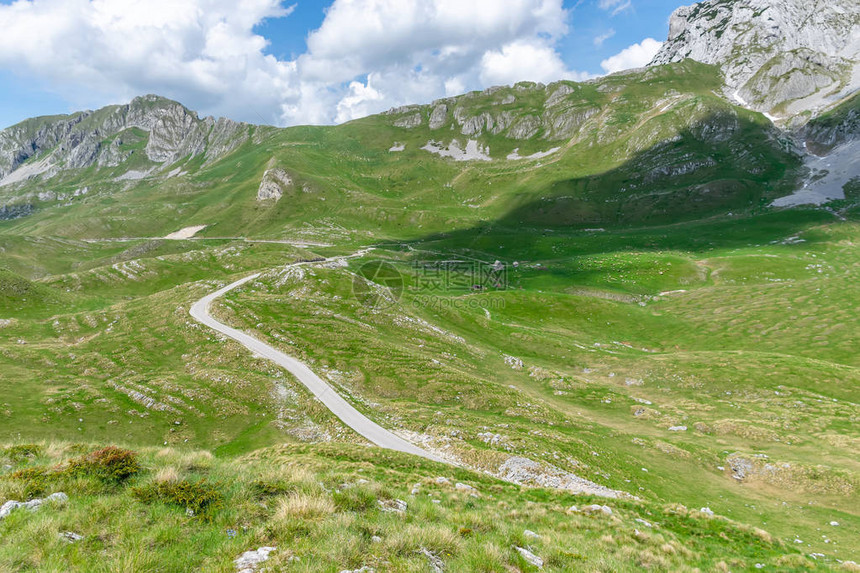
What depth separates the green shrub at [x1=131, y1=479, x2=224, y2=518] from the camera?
10.8 meters

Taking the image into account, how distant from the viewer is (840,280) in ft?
290

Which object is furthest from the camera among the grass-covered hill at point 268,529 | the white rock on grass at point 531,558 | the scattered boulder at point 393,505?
the scattered boulder at point 393,505

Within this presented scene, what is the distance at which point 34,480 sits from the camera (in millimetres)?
11008

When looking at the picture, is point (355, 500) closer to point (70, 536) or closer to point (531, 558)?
point (531, 558)

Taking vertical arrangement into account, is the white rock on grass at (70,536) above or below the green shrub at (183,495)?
above

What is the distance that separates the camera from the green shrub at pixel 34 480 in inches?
420

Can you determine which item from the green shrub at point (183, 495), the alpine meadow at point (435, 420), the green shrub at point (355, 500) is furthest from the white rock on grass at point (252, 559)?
the green shrub at point (355, 500)

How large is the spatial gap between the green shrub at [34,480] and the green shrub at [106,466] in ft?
1.79

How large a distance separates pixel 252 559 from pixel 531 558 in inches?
317

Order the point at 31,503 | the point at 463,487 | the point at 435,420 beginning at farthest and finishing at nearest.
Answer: the point at 435,420 < the point at 463,487 < the point at 31,503

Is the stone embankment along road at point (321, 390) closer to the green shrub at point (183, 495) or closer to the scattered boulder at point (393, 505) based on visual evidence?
the scattered boulder at point (393, 505)

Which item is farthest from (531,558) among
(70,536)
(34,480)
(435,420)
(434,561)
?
(435,420)

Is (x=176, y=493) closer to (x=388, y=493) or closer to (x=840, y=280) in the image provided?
(x=388, y=493)

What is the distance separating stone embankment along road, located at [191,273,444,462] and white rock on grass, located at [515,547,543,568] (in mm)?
22344
